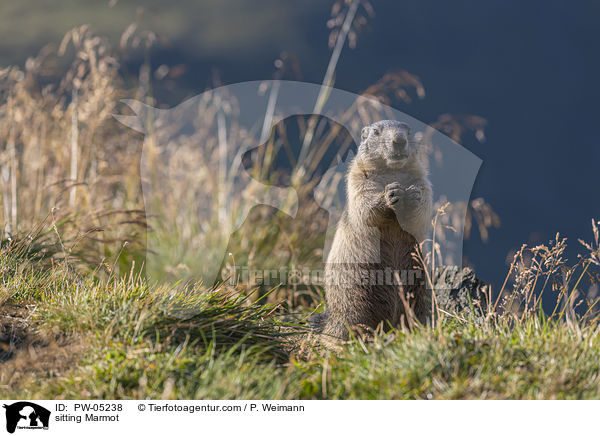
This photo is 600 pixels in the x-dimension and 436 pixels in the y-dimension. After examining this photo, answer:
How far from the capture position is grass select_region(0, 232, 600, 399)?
8.93 feet

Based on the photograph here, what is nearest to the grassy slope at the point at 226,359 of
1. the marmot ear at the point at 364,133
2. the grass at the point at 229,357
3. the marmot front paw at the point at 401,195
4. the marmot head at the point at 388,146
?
the grass at the point at 229,357

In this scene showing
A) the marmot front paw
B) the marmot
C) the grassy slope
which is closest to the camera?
the grassy slope

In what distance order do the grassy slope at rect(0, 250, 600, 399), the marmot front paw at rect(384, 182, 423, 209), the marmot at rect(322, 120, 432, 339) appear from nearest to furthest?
the grassy slope at rect(0, 250, 600, 399) → the marmot front paw at rect(384, 182, 423, 209) → the marmot at rect(322, 120, 432, 339)

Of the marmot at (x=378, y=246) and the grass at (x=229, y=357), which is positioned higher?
the marmot at (x=378, y=246)

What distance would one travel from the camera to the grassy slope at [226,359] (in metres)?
2.72

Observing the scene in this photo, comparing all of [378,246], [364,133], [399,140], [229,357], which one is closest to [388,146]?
[399,140]

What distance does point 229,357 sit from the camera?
10.2ft

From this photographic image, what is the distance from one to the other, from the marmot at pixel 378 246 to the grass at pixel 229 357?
40 centimetres

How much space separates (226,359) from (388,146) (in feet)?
5.79

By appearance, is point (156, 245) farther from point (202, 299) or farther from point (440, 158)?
point (440, 158)

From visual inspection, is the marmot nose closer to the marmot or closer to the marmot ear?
the marmot
